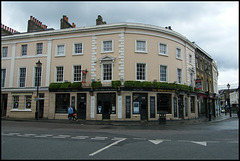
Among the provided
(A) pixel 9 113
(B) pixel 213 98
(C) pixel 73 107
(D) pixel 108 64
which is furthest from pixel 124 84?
(B) pixel 213 98

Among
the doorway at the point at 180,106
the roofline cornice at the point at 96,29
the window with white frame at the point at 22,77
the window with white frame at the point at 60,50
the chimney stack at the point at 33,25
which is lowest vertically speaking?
the doorway at the point at 180,106

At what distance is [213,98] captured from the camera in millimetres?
34844

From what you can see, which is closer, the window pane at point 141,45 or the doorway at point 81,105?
the doorway at point 81,105

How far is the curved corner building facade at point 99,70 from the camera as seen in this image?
20828 millimetres

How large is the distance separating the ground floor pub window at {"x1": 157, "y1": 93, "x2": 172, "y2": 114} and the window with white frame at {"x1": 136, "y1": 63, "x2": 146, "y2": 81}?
104 inches

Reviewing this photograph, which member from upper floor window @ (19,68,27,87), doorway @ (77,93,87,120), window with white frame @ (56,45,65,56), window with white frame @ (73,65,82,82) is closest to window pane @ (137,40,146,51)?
window with white frame @ (73,65,82,82)

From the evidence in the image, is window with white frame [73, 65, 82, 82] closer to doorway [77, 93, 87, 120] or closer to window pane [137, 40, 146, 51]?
doorway [77, 93, 87, 120]

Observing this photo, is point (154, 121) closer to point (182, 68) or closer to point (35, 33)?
point (182, 68)

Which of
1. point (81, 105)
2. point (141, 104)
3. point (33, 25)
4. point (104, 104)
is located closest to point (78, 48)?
point (81, 105)

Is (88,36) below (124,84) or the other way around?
the other way around

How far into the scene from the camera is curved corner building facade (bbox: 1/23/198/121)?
68.3 feet

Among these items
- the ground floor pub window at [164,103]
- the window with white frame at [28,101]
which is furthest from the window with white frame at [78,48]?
the ground floor pub window at [164,103]

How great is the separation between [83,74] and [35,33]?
9.01 metres

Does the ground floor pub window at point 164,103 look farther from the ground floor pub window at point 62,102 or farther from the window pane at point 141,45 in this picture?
the ground floor pub window at point 62,102
